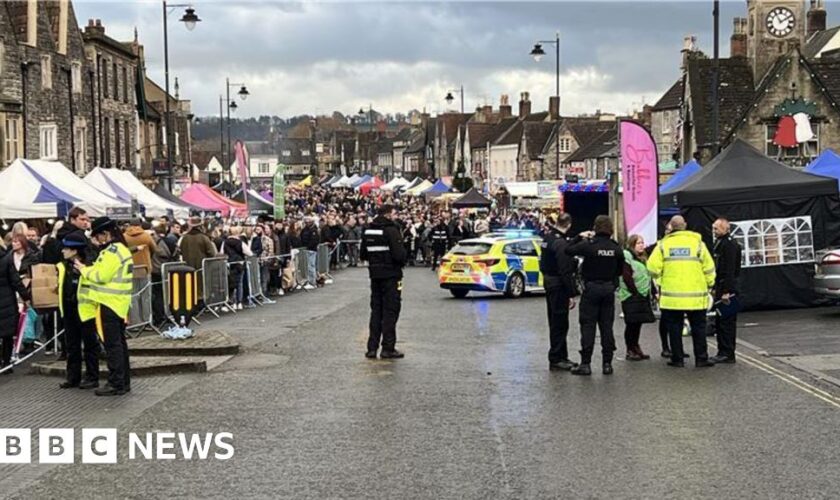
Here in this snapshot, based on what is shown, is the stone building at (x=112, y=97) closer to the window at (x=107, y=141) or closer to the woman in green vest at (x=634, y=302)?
the window at (x=107, y=141)

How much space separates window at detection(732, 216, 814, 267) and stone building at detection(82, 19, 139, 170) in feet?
108

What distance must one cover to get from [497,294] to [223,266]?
7.99 m

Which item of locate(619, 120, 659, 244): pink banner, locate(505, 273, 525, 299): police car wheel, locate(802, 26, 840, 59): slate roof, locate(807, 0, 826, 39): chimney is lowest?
locate(505, 273, 525, 299): police car wheel

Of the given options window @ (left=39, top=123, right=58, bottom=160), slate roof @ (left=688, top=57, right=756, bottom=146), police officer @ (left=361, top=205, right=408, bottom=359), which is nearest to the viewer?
police officer @ (left=361, top=205, right=408, bottom=359)

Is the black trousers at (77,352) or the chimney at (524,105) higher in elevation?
the chimney at (524,105)

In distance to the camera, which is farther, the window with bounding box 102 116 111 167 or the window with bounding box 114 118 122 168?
the window with bounding box 114 118 122 168

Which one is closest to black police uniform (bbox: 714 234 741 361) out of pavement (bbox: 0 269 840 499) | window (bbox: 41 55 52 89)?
pavement (bbox: 0 269 840 499)

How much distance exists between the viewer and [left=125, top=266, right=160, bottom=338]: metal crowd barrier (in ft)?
56.2

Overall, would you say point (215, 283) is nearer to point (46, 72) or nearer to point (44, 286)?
point (44, 286)

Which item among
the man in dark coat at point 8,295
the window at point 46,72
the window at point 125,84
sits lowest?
the man in dark coat at point 8,295

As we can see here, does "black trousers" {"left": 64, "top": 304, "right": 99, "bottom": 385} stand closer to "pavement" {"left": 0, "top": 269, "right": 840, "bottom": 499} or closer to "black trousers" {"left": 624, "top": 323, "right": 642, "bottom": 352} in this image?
"pavement" {"left": 0, "top": 269, "right": 840, "bottom": 499}

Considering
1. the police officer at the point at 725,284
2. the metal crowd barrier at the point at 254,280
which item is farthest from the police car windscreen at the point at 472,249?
the police officer at the point at 725,284

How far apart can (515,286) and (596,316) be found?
1299 cm

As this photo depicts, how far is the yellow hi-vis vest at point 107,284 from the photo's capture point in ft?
38.9
